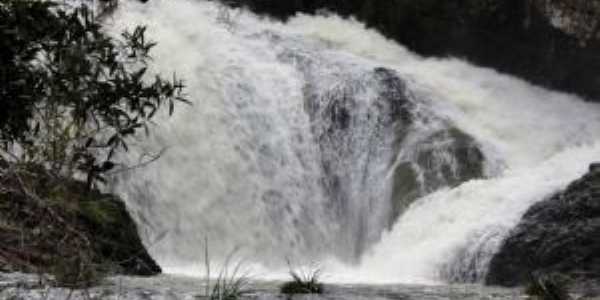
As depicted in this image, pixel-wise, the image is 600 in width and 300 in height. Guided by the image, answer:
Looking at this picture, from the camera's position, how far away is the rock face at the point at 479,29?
817 inches

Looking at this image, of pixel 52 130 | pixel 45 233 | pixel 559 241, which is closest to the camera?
pixel 45 233

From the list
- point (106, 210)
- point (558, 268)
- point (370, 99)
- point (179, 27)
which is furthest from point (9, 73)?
point (179, 27)

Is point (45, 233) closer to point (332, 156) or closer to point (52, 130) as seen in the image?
point (52, 130)

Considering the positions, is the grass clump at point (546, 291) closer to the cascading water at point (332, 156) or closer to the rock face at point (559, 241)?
the rock face at point (559, 241)

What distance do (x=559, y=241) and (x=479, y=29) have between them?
33.1 ft

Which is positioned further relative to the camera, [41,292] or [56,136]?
[56,136]

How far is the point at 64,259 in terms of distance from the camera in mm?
3998

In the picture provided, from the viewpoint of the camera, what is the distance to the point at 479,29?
838 inches

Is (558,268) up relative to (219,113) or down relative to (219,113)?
down

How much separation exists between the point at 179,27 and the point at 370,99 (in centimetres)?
385

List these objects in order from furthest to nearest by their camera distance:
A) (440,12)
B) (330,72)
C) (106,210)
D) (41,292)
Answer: (440,12)
(330,72)
(106,210)
(41,292)

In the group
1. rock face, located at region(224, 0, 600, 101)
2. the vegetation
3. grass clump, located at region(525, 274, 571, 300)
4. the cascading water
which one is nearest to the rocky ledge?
the vegetation

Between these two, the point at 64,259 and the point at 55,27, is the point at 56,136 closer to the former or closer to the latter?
the point at 64,259

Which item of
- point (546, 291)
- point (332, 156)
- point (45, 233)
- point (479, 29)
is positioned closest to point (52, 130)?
point (45, 233)
